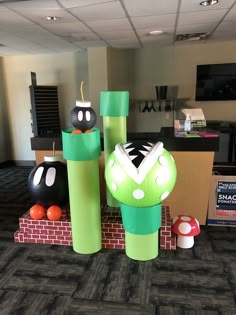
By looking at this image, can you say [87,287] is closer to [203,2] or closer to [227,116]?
[203,2]

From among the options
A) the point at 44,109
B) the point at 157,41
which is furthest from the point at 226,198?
the point at 44,109

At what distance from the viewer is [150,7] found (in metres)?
2.70

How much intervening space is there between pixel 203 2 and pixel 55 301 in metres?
2.94

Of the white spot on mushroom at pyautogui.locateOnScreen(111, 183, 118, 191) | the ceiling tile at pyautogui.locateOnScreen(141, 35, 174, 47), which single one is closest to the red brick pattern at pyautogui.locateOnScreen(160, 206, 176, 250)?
the white spot on mushroom at pyautogui.locateOnScreen(111, 183, 118, 191)

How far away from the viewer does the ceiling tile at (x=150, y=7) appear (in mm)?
2553

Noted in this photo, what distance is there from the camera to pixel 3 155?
5.79 metres

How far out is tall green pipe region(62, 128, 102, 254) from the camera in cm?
214

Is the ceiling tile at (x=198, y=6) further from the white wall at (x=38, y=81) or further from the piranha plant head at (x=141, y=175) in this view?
the white wall at (x=38, y=81)

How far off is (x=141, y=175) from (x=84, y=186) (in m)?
0.57

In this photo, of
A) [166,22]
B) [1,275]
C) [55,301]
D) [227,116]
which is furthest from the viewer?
[227,116]

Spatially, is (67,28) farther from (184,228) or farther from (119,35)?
(184,228)

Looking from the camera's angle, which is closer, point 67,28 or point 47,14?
point 47,14

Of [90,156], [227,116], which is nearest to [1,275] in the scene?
[90,156]

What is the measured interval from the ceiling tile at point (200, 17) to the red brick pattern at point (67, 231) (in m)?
2.21
